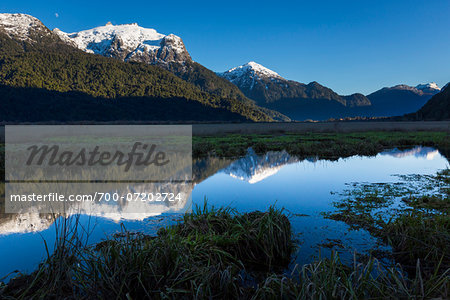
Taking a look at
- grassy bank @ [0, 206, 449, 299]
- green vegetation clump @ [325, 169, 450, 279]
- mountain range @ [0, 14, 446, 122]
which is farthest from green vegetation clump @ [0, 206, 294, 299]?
mountain range @ [0, 14, 446, 122]

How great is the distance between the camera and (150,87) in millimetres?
171500

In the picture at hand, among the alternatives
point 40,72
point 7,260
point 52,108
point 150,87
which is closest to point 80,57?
point 40,72

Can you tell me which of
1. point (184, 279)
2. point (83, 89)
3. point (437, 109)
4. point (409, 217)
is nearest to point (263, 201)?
point (409, 217)

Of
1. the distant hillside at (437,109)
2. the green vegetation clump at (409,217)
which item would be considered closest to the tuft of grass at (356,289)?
the green vegetation clump at (409,217)

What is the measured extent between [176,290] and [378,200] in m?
9.25

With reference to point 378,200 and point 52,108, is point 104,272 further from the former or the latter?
point 52,108

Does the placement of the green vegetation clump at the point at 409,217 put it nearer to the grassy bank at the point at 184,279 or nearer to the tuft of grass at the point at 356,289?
the tuft of grass at the point at 356,289

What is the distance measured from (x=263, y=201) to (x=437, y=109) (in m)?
121

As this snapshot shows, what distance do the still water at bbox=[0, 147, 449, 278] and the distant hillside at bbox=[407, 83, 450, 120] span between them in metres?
97.3

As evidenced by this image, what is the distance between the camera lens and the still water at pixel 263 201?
21.8 ft

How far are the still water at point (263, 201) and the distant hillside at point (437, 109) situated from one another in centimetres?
9729

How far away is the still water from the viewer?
21.8 ft

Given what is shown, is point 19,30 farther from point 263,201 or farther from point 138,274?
point 138,274

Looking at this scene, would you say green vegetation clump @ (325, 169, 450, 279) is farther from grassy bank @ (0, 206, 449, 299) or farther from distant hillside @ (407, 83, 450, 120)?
distant hillside @ (407, 83, 450, 120)
